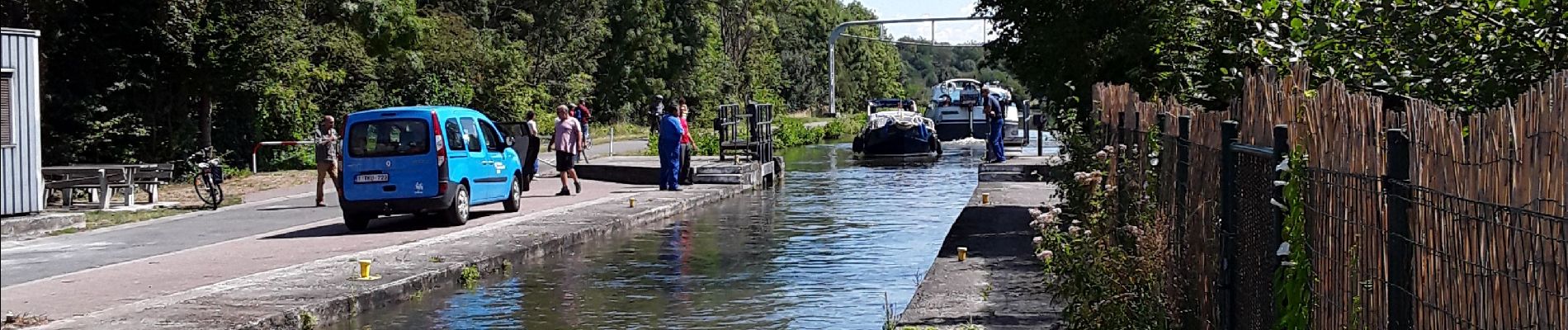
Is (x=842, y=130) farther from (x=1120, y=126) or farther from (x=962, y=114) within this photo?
(x=1120, y=126)

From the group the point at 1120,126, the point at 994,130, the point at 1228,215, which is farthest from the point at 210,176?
the point at 1228,215

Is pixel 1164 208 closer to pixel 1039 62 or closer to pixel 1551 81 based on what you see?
pixel 1551 81

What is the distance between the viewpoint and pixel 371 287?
12.8 meters

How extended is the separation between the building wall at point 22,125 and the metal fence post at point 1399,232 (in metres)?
19.4

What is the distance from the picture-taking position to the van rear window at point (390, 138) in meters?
19.5

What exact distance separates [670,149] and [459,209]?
21.1ft

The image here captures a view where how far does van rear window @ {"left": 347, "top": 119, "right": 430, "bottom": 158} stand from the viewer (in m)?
19.5

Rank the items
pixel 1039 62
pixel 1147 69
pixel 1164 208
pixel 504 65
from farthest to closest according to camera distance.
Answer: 1. pixel 504 65
2. pixel 1039 62
3. pixel 1147 69
4. pixel 1164 208

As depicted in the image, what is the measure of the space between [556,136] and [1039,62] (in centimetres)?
1143

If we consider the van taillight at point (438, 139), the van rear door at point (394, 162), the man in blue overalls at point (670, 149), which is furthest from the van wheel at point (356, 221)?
the man in blue overalls at point (670, 149)

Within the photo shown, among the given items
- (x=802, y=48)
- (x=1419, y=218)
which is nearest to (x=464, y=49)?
(x=1419, y=218)

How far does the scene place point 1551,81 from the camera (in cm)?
314

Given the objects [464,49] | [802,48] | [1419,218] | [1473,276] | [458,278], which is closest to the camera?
[1473,276]

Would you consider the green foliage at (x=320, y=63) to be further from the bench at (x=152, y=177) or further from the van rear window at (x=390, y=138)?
the van rear window at (x=390, y=138)
